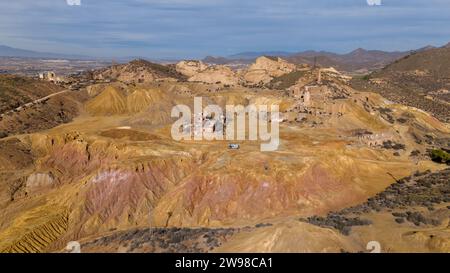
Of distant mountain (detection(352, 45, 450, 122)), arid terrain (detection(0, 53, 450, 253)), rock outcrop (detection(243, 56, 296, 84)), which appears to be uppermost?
rock outcrop (detection(243, 56, 296, 84))

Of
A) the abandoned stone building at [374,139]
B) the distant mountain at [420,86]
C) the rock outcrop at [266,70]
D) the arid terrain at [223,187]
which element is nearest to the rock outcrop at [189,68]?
the rock outcrop at [266,70]

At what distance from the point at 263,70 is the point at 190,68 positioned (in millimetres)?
32848

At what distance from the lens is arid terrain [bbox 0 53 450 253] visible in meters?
32.8

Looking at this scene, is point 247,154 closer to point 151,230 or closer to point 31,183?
point 151,230

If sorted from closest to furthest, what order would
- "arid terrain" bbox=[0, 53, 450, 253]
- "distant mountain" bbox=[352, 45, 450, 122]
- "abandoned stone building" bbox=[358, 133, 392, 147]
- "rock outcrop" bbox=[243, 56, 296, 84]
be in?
1. "arid terrain" bbox=[0, 53, 450, 253]
2. "abandoned stone building" bbox=[358, 133, 392, 147]
3. "distant mountain" bbox=[352, 45, 450, 122]
4. "rock outcrop" bbox=[243, 56, 296, 84]

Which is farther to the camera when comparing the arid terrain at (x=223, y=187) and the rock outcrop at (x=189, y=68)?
the rock outcrop at (x=189, y=68)

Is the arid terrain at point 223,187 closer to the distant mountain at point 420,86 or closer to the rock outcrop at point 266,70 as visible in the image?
the distant mountain at point 420,86

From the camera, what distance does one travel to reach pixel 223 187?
47.6m

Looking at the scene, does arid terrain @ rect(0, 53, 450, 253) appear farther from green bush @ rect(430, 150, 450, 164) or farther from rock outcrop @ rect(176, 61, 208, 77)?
rock outcrop @ rect(176, 61, 208, 77)

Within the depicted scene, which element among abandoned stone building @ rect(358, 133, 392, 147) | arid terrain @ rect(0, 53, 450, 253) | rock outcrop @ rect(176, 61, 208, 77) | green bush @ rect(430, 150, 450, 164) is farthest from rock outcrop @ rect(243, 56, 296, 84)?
green bush @ rect(430, 150, 450, 164)

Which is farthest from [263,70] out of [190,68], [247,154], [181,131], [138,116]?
[247,154]

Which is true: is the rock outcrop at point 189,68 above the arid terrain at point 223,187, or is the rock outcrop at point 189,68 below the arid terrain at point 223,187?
above

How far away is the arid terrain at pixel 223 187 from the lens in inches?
1291

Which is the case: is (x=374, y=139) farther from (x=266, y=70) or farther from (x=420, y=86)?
(x=420, y=86)
